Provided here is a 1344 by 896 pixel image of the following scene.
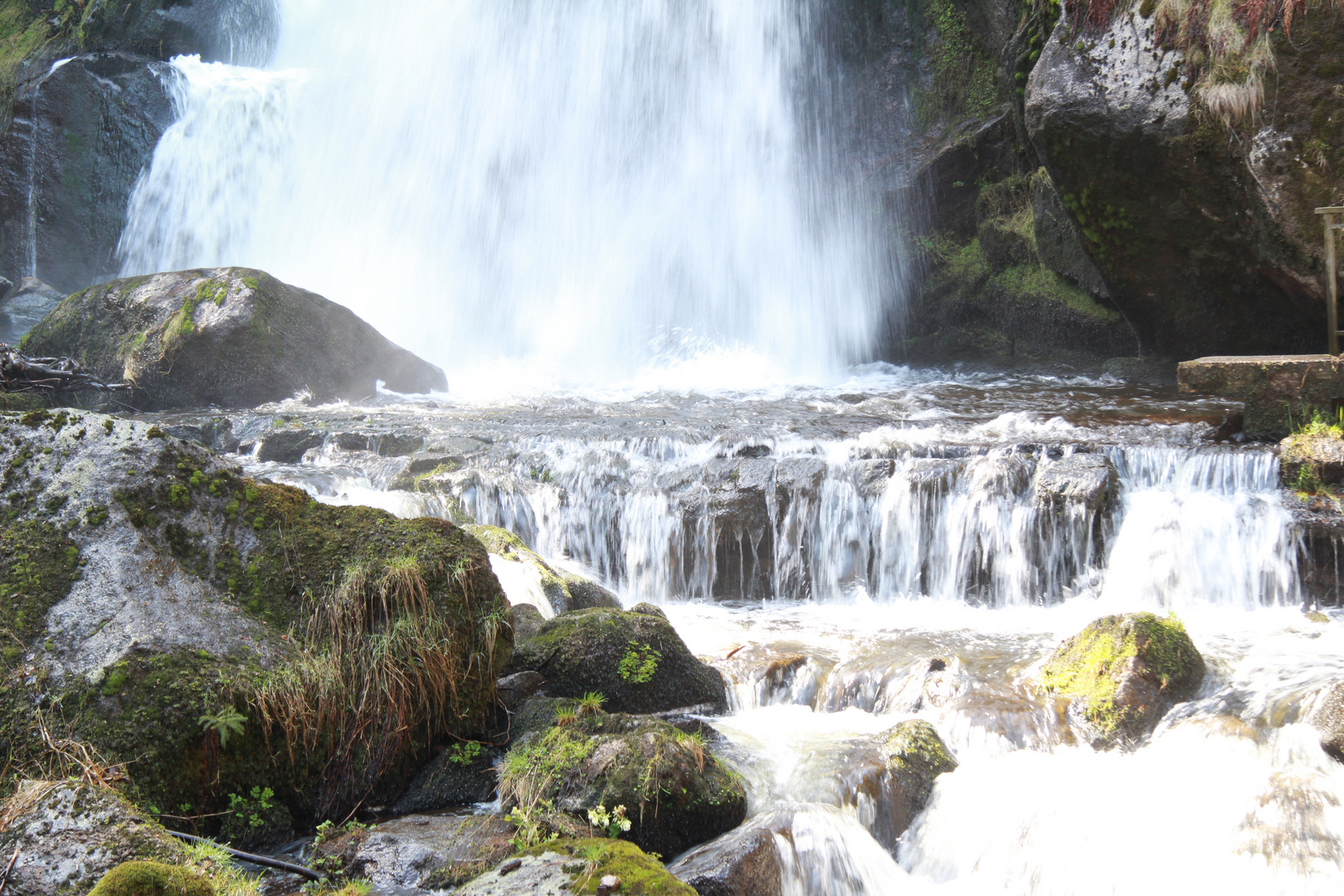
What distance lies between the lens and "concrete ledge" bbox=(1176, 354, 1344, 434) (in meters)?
7.22

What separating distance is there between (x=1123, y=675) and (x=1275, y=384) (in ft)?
13.4

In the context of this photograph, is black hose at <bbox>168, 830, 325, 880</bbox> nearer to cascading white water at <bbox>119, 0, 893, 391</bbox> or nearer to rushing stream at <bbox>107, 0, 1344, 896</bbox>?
rushing stream at <bbox>107, 0, 1344, 896</bbox>

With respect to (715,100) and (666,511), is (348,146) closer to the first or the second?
(715,100)

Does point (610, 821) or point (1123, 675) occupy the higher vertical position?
point (1123, 675)

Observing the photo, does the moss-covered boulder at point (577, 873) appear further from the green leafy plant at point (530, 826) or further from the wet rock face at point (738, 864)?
the wet rock face at point (738, 864)

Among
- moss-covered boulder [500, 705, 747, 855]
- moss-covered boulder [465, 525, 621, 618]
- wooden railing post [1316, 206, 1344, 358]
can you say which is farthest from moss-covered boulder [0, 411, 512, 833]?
wooden railing post [1316, 206, 1344, 358]

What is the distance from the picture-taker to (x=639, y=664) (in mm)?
4836

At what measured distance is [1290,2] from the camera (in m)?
8.55

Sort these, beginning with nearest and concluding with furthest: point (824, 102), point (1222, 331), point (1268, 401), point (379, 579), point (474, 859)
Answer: point (474, 859) < point (379, 579) < point (1268, 401) < point (1222, 331) < point (824, 102)

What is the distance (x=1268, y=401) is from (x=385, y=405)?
11.0 metres

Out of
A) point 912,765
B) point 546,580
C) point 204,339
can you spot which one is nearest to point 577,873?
point 912,765

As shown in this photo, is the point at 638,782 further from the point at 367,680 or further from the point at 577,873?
the point at 367,680

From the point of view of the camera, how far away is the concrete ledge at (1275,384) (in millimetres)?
7219

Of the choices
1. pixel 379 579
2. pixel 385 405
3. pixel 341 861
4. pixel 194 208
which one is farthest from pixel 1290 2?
pixel 194 208
